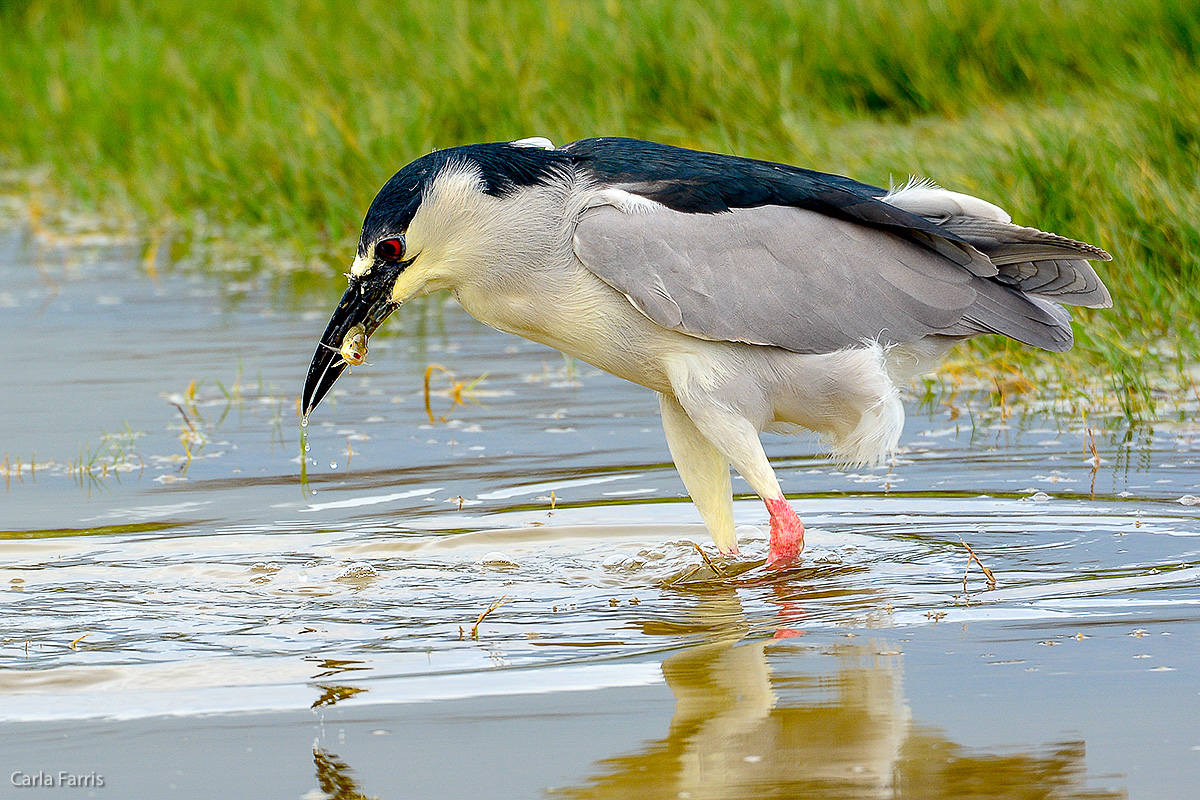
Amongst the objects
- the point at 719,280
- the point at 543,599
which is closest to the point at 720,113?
the point at 719,280

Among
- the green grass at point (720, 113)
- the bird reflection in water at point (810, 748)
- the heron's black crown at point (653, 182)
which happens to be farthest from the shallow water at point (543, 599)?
the green grass at point (720, 113)

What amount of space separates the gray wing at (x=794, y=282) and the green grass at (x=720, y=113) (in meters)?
1.29

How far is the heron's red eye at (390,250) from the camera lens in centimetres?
471

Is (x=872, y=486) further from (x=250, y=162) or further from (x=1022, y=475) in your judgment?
(x=250, y=162)

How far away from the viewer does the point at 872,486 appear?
564cm

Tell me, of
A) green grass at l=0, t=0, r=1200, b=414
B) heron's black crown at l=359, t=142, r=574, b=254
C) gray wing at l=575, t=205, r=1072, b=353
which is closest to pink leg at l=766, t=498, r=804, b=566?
gray wing at l=575, t=205, r=1072, b=353

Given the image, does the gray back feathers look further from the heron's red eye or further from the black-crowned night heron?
the heron's red eye

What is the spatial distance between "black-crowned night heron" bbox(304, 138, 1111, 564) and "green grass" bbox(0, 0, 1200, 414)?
1310mm

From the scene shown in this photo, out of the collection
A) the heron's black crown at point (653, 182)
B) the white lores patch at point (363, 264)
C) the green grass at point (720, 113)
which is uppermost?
the green grass at point (720, 113)

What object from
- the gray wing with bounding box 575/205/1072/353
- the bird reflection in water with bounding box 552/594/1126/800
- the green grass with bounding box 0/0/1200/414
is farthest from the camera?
the green grass with bounding box 0/0/1200/414

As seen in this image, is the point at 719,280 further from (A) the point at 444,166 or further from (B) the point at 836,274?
(A) the point at 444,166

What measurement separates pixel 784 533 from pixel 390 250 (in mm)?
1250

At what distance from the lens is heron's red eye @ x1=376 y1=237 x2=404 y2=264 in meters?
4.71

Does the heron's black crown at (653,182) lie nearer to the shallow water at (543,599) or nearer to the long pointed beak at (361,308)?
the long pointed beak at (361,308)
